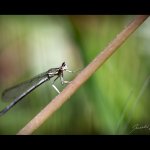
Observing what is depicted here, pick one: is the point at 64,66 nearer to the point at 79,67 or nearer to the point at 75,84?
the point at 79,67

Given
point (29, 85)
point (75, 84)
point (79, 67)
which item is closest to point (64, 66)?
point (79, 67)

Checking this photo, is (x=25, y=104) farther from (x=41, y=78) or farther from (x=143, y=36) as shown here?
(x=143, y=36)

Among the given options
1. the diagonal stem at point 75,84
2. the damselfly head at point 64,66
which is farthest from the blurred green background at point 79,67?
the diagonal stem at point 75,84

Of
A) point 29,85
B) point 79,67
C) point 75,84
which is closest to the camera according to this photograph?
point 75,84

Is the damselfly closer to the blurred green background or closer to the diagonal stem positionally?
the blurred green background

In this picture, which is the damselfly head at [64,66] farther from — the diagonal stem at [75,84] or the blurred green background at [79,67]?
the diagonal stem at [75,84]
